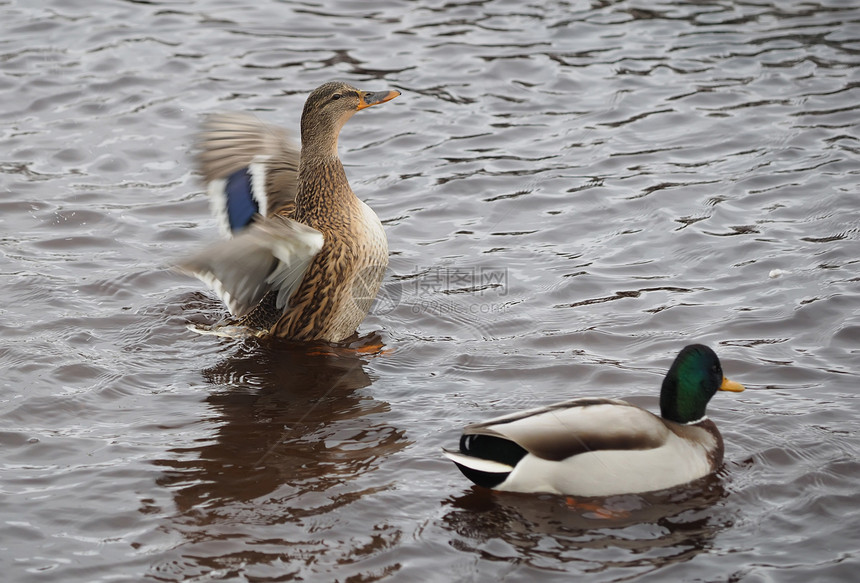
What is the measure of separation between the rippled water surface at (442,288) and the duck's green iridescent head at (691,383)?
32cm

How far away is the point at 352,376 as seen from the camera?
18.9ft

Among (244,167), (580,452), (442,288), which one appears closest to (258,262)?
(244,167)

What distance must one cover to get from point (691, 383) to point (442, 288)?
2271 mm

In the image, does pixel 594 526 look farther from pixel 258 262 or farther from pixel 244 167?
pixel 244 167

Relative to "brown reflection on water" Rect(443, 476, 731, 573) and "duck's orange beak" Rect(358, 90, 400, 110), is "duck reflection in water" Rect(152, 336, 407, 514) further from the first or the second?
"duck's orange beak" Rect(358, 90, 400, 110)

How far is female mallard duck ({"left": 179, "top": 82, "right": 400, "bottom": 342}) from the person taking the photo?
17.9 feet

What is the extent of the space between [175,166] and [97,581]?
15.9 feet

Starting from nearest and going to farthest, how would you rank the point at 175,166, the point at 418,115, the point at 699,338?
the point at 699,338 → the point at 175,166 → the point at 418,115

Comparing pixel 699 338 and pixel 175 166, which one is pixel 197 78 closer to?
pixel 175 166

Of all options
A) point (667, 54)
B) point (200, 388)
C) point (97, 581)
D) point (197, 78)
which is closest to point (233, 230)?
point (200, 388)

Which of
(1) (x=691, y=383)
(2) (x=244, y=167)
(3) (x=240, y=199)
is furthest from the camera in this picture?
(2) (x=244, y=167)

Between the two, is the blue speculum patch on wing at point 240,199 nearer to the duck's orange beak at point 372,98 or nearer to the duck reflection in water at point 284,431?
the duck reflection in water at point 284,431

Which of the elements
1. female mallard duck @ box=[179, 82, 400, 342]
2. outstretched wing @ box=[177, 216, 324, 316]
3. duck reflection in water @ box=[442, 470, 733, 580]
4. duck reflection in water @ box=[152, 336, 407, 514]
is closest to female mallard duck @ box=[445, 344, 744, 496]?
duck reflection in water @ box=[442, 470, 733, 580]

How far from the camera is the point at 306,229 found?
523 cm
